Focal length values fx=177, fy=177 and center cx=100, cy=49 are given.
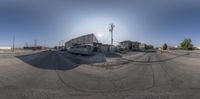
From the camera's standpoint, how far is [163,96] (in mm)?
5070

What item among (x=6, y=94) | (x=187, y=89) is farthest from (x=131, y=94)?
(x=6, y=94)

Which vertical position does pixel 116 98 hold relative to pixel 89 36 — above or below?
below

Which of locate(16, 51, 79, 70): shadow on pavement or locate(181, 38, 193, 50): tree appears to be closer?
locate(16, 51, 79, 70): shadow on pavement

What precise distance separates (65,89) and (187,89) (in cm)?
407

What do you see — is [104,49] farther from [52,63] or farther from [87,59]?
[52,63]

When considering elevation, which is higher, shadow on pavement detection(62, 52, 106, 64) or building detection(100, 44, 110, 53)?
building detection(100, 44, 110, 53)

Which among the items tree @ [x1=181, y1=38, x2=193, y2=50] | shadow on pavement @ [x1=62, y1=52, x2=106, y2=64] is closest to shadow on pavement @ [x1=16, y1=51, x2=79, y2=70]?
shadow on pavement @ [x1=62, y1=52, x2=106, y2=64]

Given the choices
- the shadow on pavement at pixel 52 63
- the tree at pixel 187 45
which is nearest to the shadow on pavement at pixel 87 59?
the shadow on pavement at pixel 52 63

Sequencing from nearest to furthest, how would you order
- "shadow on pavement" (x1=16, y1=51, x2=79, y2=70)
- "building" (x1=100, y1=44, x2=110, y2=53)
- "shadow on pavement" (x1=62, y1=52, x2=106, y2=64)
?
"shadow on pavement" (x1=16, y1=51, x2=79, y2=70) → "shadow on pavement" (x1=62, y1=52, x2=106, y2=64) → "building" (x1=100, y1=44, x2=110, y2=53)

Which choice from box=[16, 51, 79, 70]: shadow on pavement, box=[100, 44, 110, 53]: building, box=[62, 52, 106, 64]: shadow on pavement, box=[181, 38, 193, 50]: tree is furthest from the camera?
box=[181, 38, 193, 50]: tree

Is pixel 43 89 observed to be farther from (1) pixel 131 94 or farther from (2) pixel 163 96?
(2) pixel 163 96

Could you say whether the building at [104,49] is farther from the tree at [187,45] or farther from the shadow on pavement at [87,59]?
the tree at [187,45]

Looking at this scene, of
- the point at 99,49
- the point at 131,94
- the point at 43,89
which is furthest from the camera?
the point at 99,49

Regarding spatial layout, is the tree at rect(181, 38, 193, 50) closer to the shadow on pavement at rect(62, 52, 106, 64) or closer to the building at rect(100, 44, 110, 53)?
the building at rect(100, 44, 110, 53)
